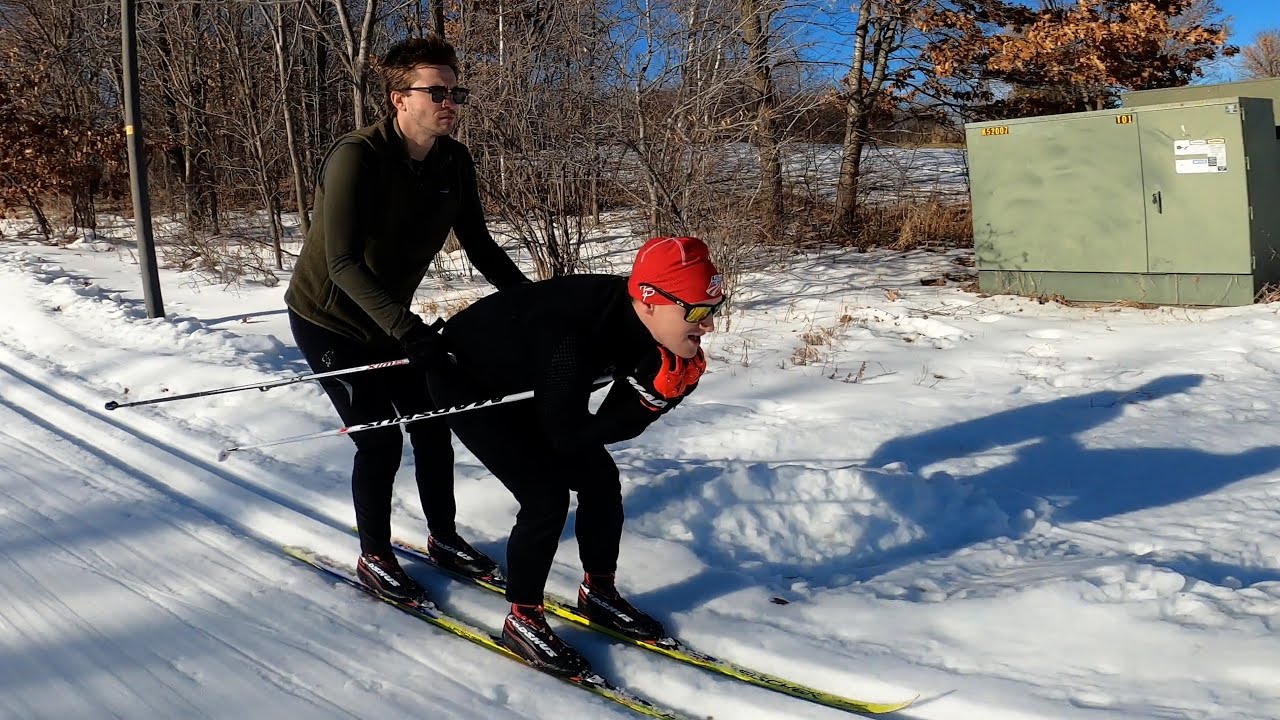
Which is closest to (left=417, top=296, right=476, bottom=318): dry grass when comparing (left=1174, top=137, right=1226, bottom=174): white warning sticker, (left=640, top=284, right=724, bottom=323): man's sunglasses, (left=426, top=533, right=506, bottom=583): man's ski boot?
(left=426, top=533, right=506, bottom=583): man's ski boot

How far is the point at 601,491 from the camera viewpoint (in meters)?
3.75

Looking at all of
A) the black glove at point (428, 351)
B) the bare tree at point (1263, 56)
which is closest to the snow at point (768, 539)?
the black glove at point (428, 351)

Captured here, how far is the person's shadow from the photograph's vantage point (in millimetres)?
4531

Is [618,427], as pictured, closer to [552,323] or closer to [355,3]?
[552,323]

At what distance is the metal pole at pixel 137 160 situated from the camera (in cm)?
1000

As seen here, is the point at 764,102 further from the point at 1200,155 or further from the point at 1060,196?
the point at 1200,155

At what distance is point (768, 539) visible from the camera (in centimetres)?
476

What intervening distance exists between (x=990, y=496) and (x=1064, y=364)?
320 centimetres

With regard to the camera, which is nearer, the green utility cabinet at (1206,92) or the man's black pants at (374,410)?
the man's black pants at (374,410)

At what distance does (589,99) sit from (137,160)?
4387 millimetres

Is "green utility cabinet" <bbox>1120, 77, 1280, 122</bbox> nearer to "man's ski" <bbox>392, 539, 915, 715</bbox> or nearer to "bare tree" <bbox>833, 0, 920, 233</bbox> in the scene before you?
"bare tree" <bbox>833, 0, 920, 233</bbox>

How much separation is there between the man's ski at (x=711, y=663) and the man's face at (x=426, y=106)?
1.84 meters

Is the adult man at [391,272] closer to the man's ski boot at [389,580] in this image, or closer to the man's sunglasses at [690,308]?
the man's ski boot at [389,580]

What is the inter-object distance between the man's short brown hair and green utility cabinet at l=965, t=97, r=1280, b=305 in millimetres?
7898
